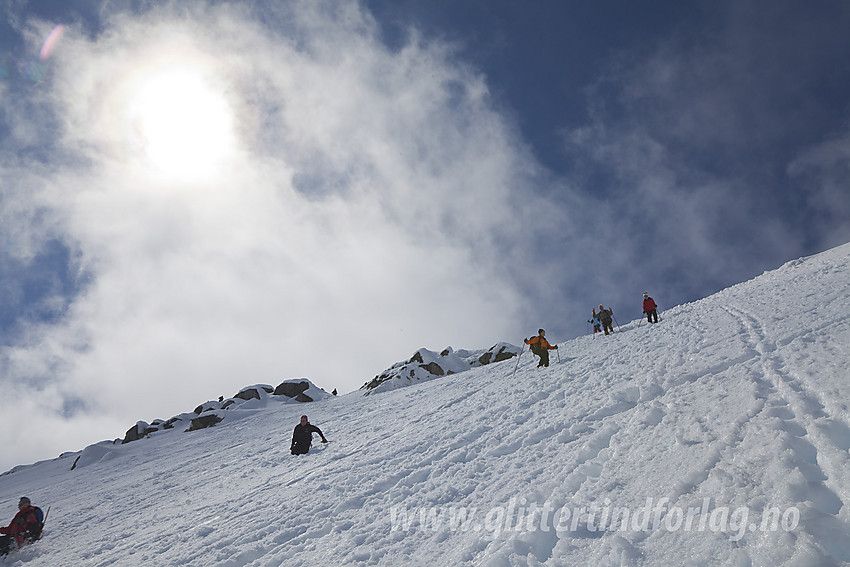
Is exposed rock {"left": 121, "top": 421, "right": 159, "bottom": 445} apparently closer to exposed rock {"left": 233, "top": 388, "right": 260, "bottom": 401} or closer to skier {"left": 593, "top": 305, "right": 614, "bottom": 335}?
exposed rock {"left": 233, "top": 388, "right": 260, "bottom": 401}

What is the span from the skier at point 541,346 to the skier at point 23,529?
15272 millimetres

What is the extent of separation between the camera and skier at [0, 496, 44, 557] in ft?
31.6

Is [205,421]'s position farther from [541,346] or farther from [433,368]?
[541,346]

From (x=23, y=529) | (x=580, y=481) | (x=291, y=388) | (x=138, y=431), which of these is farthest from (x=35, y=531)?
(x=138, y=431)

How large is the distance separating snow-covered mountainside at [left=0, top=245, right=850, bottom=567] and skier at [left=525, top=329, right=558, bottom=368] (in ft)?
7.32

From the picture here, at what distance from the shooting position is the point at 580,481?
5570 mm

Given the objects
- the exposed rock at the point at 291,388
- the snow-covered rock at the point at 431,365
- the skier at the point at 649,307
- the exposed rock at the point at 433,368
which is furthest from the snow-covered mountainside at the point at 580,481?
the exposed rock at the point at 291,388

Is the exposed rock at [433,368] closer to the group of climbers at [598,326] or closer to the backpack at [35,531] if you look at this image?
the group of climbers at [598,326]

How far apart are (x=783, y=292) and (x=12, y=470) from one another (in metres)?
65.5

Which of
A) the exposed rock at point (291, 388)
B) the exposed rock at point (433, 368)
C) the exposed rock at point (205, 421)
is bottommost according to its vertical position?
the exposed rock at point (205, 421)

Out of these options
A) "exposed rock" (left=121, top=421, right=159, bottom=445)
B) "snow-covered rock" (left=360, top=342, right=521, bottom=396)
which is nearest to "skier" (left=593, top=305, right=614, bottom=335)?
"snow-covered rock" (left=360, top=342, right=521, bottom=396)

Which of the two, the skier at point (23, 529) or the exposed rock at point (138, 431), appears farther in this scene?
the exposed rock at point (138, 431)

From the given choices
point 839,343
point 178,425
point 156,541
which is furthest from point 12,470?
point 839,343

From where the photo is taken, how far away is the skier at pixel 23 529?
31.6ft
